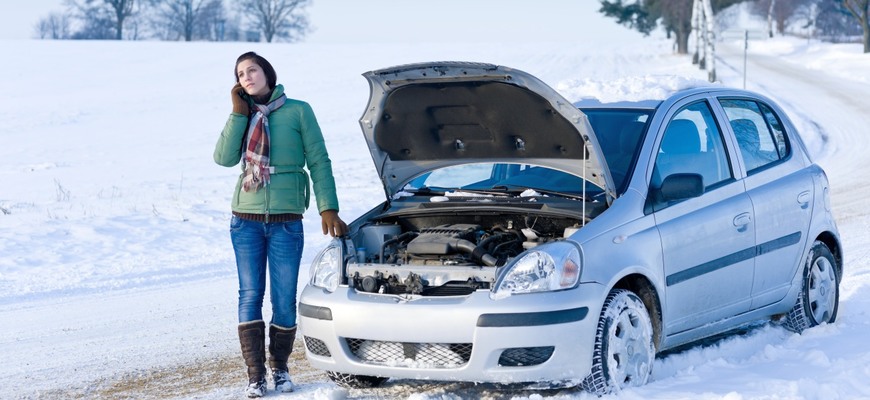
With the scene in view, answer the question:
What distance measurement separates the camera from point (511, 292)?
531 centimetres

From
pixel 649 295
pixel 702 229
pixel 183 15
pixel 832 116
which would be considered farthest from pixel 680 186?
pixel 183 15

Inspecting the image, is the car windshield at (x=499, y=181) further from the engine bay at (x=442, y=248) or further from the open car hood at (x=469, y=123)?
the engine bay at (x=442, y=248)

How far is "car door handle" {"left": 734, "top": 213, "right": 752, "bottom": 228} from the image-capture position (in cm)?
638

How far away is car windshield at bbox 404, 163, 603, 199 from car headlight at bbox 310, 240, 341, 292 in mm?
935

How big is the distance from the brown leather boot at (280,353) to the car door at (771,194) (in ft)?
8.78

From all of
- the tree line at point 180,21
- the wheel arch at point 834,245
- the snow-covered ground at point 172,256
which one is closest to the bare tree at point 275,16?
the tree line at point 180,21

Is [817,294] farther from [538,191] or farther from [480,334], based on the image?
[480,334]

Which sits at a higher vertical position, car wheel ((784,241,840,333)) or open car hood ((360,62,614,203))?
open car hood ((360,62,614,203))

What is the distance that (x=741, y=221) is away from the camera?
6418mm

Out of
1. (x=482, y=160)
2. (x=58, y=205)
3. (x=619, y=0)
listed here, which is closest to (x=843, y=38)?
(x=619, y=0)

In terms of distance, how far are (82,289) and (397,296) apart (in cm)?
537

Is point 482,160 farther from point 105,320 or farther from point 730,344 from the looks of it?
point 105,320

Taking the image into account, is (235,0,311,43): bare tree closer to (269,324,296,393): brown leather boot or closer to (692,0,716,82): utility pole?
(692,0,716,82): utility pole

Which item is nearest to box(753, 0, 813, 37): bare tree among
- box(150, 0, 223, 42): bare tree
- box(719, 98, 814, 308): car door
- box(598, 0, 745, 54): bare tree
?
box(598, 0, 745, 54): bare tree
